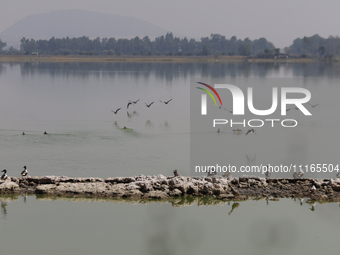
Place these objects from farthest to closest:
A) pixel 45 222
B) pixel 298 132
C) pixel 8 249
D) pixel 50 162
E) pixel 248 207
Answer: pixel 298 132 → pixel 50 162 → pixel 248 207 → pixel 45 222 → pixel 8 249

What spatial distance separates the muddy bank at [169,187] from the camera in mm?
21875

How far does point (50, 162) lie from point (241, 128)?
1802cm

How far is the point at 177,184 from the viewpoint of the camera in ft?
72.2

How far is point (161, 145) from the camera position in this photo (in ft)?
111

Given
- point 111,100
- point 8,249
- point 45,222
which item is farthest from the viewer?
point 111,100

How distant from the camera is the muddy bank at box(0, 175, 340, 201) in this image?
71.8 ft

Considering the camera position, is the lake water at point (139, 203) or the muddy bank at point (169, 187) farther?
the muddy bank at point (169, 187)

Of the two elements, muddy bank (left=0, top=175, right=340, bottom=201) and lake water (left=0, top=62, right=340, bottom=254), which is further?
muddy bank (left=0, top=175, right=340, bottom=201)

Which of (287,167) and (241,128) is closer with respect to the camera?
(287,167)

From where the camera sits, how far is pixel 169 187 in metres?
22.0

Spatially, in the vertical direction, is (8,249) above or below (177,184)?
below

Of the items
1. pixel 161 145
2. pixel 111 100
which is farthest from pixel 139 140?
pixel 111 100

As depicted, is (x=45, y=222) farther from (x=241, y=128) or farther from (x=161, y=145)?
(x=241, y=128)

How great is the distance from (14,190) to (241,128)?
2264cm
